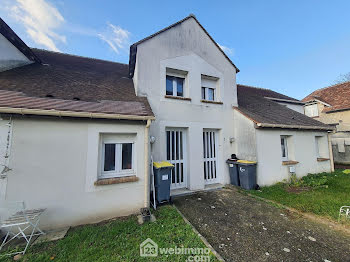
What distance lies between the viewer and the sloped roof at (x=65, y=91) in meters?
4.05

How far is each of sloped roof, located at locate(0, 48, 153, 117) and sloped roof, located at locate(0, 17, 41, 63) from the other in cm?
43

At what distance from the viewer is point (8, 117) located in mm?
3701

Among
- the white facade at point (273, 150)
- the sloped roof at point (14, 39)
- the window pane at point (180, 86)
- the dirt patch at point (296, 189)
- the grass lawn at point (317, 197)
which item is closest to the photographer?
the grass lawn at point (317, 197)

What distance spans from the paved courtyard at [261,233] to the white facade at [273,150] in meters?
2.13

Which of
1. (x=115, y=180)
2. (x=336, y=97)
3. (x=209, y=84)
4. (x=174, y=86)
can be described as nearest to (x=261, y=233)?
(x=115, y=180)

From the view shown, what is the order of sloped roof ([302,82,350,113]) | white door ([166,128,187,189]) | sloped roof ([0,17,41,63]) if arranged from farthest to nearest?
sloped roof ([302,82,350,113])
white door ([166,128,187,189])
sloped roof ([0,17,41,63])

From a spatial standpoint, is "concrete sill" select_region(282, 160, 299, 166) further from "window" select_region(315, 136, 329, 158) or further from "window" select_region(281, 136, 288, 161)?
"window" select_region(315, 136, 329, 158)

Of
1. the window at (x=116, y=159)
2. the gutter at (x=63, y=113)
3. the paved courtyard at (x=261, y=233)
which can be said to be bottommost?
the paved courtyard at (x=261, y=233)

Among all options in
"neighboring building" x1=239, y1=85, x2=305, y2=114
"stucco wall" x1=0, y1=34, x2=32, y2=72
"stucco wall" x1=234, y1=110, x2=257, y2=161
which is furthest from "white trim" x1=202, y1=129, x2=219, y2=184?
"neighboring building" x1=239, y1=85, x2=305, y2=114

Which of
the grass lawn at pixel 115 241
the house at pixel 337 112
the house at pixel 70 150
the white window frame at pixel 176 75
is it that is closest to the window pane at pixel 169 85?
the white window frame at pixel 176 75

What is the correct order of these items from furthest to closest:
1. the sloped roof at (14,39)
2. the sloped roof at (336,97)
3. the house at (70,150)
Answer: the sloped roof at (336,97)
the sloped roof at (14,39)
the house at (70,150)

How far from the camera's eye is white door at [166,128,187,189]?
6366 millimetres

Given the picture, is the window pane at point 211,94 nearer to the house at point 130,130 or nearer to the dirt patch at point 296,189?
the house at point 130,130

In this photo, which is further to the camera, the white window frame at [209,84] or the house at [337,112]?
the house at [337,112]
